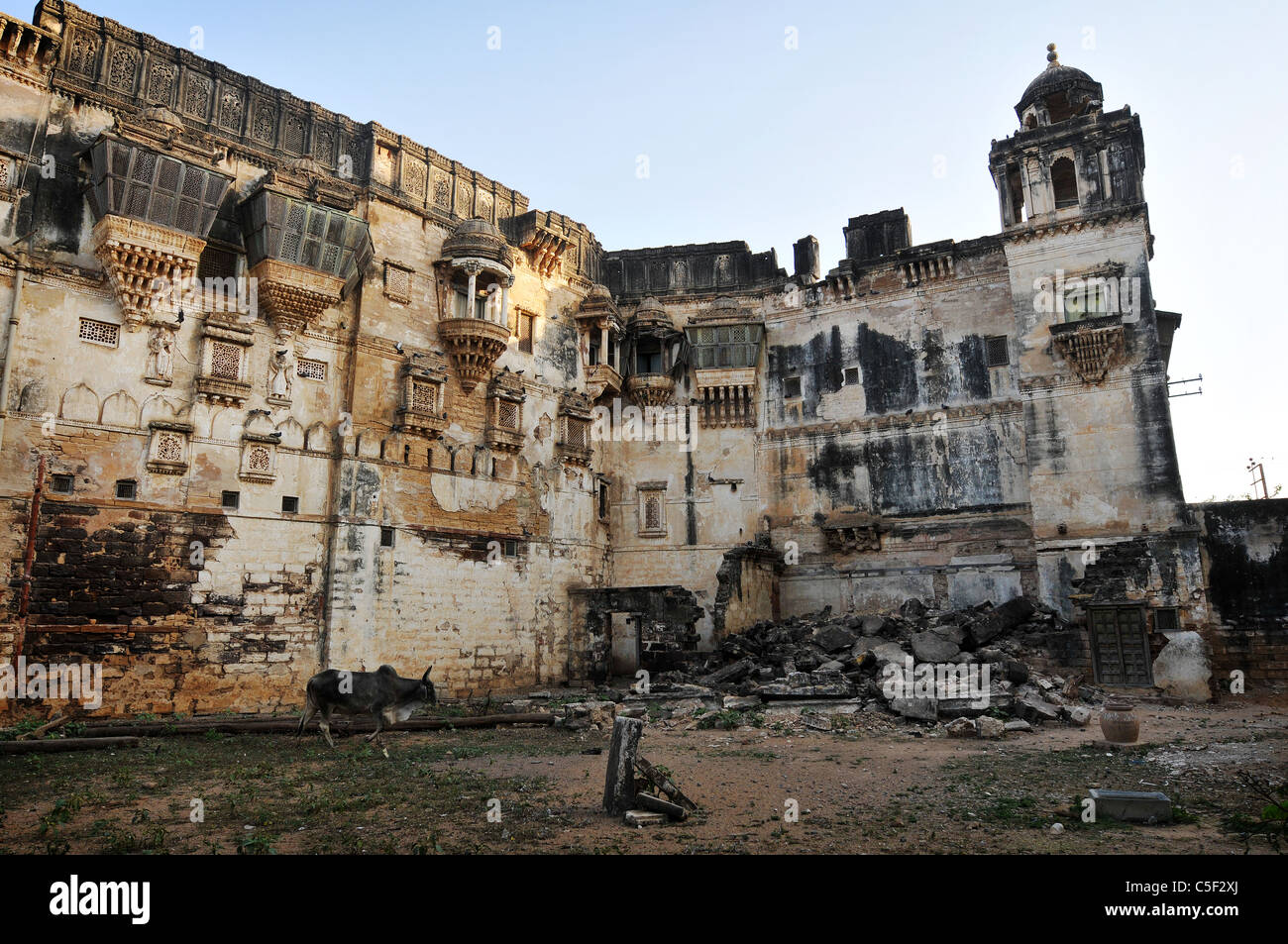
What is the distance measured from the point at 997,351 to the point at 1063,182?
210 inches

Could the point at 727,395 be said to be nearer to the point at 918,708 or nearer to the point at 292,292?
the point at 292,292

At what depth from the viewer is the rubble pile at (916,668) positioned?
1364cm

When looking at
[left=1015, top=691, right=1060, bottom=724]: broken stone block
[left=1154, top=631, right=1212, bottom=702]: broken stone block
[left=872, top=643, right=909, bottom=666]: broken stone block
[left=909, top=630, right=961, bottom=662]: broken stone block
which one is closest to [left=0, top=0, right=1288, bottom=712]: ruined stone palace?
[left=1154, top=631, right=1212, bottom=702]: broken stone block

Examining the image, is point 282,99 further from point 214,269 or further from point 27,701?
point 27,701

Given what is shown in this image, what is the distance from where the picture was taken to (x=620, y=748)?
772 centimetres

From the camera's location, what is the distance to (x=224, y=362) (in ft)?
57.2

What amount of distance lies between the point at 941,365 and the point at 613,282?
12023 millimetres

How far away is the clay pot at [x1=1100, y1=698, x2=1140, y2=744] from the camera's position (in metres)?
11.2

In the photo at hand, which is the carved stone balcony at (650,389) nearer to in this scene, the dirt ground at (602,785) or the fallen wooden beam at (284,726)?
the fallen wooden beam at (284,726)

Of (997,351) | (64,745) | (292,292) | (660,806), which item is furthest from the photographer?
(997,351)

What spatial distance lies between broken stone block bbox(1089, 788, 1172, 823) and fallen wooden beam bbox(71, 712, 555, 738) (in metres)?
9.34

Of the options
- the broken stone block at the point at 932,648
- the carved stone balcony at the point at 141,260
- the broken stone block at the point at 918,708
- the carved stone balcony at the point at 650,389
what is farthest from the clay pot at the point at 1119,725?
the carved stone balcony at the point at 141,260

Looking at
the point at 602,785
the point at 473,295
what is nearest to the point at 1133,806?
the point at 602,785

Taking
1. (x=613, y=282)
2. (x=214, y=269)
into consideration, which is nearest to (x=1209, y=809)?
(x=214, y=269)
